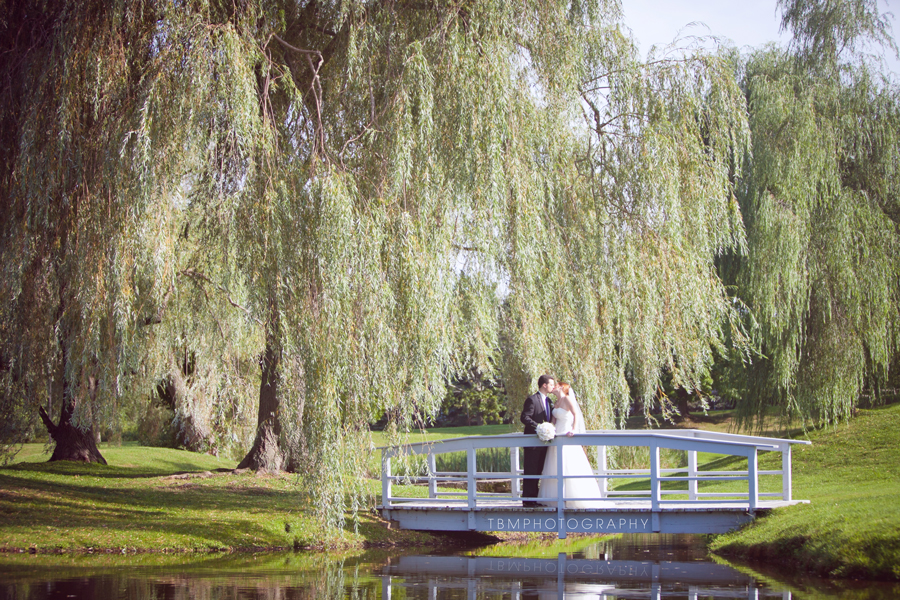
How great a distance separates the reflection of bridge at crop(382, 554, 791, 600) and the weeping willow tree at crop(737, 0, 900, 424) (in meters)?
9.25

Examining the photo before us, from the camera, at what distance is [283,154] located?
9.96m

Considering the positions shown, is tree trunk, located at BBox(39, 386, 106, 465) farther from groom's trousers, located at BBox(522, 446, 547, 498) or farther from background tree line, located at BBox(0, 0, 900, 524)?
groom's trousers, located at BBox(522, 446, 547, 498)

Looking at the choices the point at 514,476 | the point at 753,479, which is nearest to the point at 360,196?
the point at 514,476

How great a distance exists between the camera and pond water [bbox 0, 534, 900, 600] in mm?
7359

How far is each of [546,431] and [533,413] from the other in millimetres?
466

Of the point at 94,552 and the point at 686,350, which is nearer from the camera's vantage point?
the point at 94,552

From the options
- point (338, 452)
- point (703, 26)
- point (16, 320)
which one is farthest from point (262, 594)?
point (703, 26)

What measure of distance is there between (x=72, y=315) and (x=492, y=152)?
4.98 m

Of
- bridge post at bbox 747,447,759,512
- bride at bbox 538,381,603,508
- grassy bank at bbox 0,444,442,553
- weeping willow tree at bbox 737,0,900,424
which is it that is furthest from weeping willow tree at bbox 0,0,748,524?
weeping willow tree at bbox 737,0,900,424

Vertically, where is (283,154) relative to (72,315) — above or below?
above

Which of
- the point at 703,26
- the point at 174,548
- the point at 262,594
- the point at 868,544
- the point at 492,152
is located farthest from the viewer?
the point at 703,26

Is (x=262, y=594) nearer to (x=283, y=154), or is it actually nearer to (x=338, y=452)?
(x=338, y=452)

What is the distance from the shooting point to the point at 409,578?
340 inches

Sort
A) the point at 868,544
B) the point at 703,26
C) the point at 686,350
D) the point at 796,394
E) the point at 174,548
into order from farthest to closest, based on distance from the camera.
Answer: the point at 796,394, the point at 703,26, the point at 686,350, the point at 174,548, the point at 868,544
